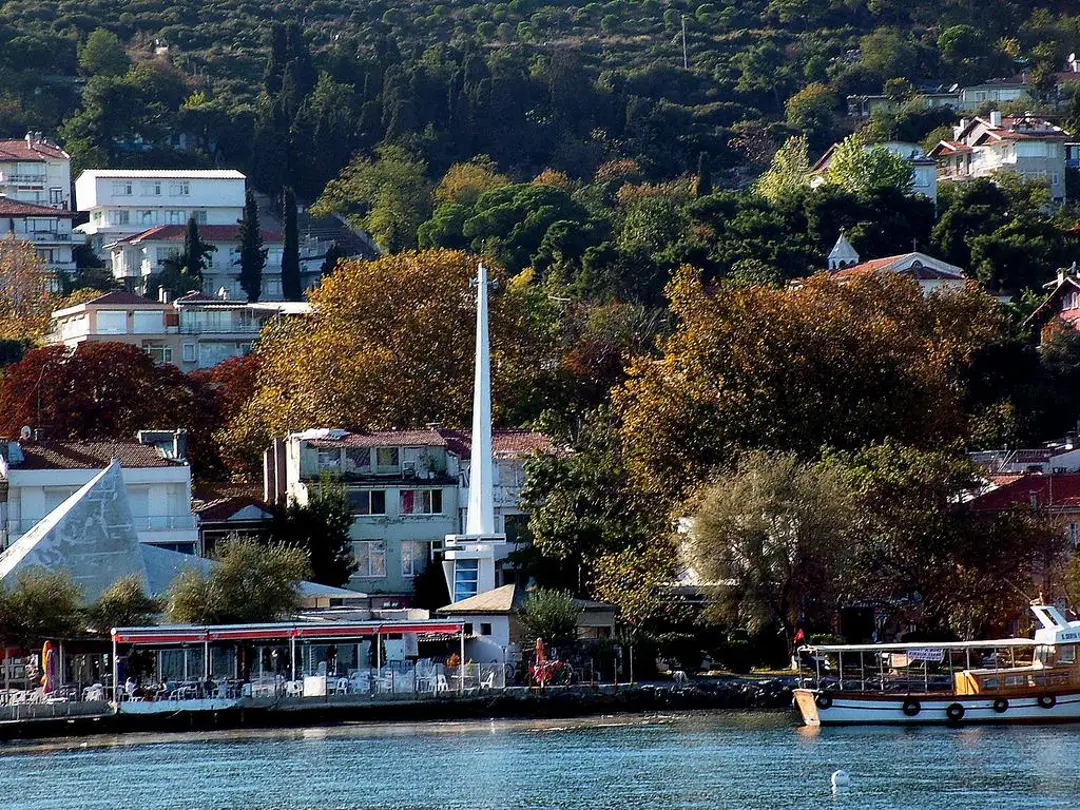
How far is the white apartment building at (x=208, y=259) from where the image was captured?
144500 millimetres

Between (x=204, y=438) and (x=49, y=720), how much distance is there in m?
33.7

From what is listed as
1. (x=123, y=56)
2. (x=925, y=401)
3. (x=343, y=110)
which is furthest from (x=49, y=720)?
(x=123, y=56)

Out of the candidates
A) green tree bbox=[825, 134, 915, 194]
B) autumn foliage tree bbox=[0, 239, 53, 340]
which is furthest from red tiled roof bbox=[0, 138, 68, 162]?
green tree bbox=[825, 134, 915, 194]

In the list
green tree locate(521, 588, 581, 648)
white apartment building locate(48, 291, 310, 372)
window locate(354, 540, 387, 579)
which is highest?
white apartment building locate(48, 291, 310, 372)

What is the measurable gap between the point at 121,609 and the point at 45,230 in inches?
3226

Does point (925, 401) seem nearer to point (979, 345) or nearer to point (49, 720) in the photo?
point (979, 345)

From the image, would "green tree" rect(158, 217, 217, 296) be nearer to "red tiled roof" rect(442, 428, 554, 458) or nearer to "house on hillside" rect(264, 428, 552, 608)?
"red tiled roof" rect(442, 428, 554, 458)

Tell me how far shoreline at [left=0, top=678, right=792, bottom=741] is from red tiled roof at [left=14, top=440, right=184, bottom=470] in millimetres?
15025

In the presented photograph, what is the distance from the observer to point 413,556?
83250 mm

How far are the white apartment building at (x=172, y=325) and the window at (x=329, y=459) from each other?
37007 mm

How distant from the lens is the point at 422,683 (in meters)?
67.9

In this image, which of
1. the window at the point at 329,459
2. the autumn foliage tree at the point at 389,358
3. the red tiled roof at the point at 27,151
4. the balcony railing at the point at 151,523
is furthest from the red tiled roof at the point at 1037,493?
the red tiled roof at the point at 27,151

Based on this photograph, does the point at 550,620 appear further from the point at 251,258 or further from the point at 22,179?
the point at 22,179

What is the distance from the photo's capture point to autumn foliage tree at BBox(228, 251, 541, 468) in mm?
91875
